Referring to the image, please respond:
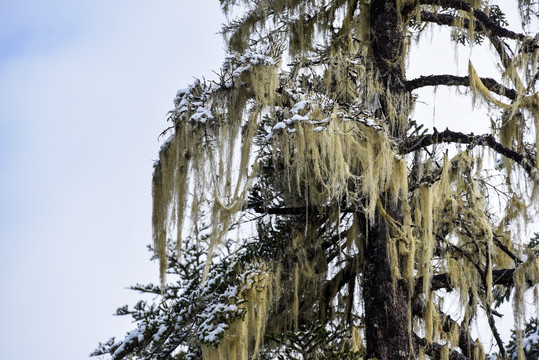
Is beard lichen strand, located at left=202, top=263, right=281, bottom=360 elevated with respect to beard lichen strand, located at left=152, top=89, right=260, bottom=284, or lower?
lower

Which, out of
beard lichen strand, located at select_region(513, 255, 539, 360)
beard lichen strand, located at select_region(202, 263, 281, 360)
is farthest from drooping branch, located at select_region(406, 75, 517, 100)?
beard lichen strand, located at select_region(202, 263, 281, 360)

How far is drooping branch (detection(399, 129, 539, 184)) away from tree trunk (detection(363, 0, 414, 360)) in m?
0.23

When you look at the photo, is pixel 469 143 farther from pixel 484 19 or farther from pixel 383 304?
pixel 383 304

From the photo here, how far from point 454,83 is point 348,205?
1.98 metres

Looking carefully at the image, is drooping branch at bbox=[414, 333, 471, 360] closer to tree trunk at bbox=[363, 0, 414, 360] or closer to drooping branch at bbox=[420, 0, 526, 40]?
tree trunk at bbox=[363, 0, 414, 360]

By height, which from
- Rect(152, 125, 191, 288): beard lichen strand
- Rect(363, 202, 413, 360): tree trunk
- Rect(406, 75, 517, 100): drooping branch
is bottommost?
Rect(363, 202, 413, 360): tree trunk

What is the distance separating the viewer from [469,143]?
768 centimetres

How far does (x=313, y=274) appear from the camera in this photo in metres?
8.09

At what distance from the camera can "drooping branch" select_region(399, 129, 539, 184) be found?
24.2 ft

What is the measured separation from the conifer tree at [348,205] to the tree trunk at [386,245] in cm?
2

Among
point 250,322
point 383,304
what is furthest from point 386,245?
point 250,322

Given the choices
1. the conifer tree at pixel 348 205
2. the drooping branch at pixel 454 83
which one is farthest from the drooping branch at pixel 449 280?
the drooping branch at pixel 454 83

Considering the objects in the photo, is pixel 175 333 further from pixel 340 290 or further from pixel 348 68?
pixel 348 68

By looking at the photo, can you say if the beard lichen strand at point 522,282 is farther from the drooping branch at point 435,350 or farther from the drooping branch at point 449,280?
the drooping branch at point 435,350
